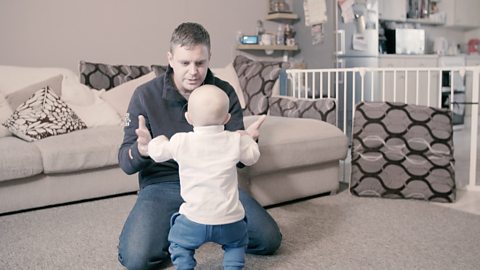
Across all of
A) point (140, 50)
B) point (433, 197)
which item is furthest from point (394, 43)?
point (433, 197)

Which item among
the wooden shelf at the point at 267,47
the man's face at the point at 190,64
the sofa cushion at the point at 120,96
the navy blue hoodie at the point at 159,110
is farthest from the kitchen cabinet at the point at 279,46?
the man's face at the point at 190,64

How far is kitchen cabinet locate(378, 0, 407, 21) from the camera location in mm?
5715

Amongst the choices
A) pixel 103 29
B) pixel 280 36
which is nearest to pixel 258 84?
pixel 103 29

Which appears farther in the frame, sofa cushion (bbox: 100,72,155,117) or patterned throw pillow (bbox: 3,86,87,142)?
sofa cushion (bbox: 100,72,155,117)

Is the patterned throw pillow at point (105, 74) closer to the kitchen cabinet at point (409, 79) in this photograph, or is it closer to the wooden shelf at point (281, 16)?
the wooden shelf at point (281, 16)

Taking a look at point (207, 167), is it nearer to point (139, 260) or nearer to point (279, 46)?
point (139, 260)

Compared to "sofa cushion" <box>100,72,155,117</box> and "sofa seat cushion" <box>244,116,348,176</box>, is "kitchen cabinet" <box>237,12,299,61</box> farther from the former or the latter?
"sofa seat cushion" <box>244,116,348,176</box>

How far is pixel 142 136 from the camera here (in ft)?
4.65

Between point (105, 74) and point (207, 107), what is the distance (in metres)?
2.21

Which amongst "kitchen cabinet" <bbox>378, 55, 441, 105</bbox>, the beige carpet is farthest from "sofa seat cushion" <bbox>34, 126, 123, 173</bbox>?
"kitchen cabinet" <bbox>378, 55, 441, 105</bbox>

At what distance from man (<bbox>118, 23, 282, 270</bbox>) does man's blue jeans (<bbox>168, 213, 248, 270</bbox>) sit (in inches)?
7.6

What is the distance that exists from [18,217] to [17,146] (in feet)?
1.15

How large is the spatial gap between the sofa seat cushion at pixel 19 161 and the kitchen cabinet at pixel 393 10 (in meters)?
4.48

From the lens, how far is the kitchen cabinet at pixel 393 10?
5715mm
